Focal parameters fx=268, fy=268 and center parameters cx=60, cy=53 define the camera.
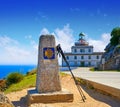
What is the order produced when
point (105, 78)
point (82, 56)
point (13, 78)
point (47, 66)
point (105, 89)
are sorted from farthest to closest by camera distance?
point (82, 56)
point (13, 78)
point (105, 78)
point (105, 89)
point (47, 66)

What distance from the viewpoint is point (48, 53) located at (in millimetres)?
12297

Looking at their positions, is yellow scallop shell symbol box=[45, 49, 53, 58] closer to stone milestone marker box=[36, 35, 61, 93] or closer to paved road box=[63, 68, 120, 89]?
stone milestone marker box=[36, 35, 61, 93]

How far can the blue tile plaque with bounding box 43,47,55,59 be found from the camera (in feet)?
40.3

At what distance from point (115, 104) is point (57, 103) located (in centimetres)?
251

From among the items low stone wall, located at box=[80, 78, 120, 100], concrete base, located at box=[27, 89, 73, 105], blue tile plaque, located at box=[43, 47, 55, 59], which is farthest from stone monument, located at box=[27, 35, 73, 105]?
low stone wall, located at box=[80, 78, 120, 100]

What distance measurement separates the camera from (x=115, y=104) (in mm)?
10805

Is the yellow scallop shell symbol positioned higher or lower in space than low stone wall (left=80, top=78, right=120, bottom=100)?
higher

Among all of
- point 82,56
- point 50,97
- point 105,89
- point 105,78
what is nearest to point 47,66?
point 50,97

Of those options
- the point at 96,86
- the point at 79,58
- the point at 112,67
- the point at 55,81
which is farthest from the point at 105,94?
the point at 79,58

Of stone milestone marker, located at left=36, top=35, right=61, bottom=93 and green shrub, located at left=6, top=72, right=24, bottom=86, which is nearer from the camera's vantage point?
stone milestone marker, located at left=36, top=35, right=61, bottom=93

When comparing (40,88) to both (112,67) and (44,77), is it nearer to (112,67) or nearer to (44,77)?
(44,77)

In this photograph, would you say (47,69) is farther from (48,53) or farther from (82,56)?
(82,56)

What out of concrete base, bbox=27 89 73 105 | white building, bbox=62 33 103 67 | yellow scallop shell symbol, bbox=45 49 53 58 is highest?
white building, bbox=62 33 103 67

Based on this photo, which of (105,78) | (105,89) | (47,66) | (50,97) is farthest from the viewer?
(105,78)
